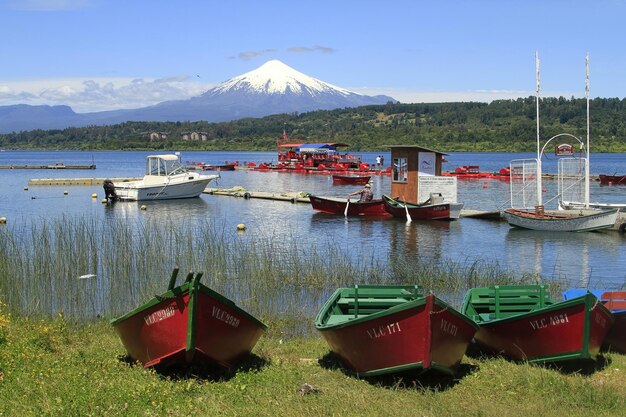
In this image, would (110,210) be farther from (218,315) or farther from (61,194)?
(218,315)

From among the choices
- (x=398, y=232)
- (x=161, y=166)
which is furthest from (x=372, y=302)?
(x=161, y=166)

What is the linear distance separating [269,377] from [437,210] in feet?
83.6

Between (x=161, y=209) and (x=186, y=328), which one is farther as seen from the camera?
(x=161, y=209)

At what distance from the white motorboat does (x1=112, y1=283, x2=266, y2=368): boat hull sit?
3779cm

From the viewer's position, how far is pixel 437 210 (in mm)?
35188

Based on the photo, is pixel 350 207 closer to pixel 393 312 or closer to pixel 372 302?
pixel 372 302

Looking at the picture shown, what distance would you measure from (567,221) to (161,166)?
2820cm

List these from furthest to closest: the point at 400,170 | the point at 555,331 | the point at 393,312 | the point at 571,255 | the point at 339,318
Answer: the point at 400,170
the point at 571,255
the point at 339,318
the point at 555,331
the point at 393,312

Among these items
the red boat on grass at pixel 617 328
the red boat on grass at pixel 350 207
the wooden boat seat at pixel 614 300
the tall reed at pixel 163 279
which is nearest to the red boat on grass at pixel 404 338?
the red boat on grass at pixel 617 328

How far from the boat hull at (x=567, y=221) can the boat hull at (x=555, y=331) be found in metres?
20.4

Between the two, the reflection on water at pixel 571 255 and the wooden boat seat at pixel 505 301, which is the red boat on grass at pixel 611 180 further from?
the wooden boat seat at pixel 505 301

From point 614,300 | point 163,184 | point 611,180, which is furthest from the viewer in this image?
point 611,180

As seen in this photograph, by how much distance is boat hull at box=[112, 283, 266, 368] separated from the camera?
10039 mm

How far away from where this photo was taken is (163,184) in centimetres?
4853
